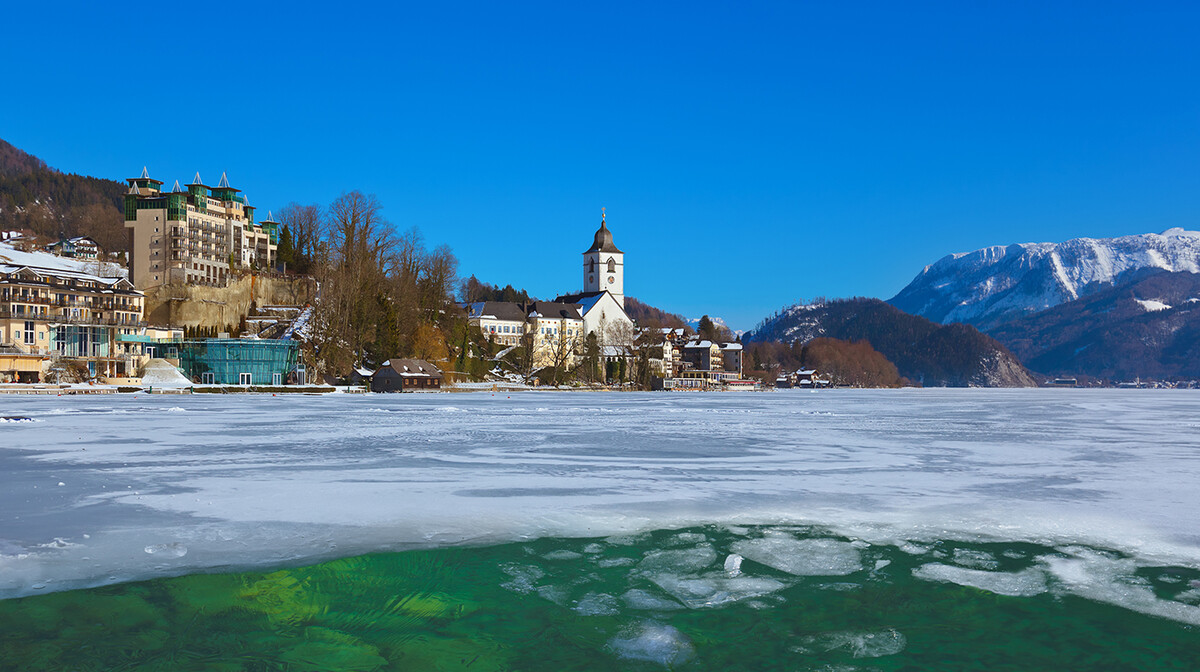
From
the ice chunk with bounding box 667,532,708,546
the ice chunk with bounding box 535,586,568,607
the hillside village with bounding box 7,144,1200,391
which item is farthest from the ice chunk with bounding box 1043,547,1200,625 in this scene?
the hillside village with bounding box 7,144,1200,391

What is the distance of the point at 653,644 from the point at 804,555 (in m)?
2.85

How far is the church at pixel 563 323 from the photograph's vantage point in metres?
113

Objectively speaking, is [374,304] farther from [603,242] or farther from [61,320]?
[603,242]

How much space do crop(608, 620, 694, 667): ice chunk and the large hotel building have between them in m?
86.9

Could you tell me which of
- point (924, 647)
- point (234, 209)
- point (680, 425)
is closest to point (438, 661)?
point (924, 647)

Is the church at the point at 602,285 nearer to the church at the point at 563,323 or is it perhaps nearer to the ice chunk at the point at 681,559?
the church at the point at 563,323

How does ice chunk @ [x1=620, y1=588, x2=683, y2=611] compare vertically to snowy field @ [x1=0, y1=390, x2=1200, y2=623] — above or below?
below

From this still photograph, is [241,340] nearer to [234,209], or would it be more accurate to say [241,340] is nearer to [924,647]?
[234,209]

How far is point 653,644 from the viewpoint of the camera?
5.60 meters

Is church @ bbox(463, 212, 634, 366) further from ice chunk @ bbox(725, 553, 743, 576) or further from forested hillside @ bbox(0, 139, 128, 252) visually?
ice chunk @ bbox(725, 553, 743, 576)

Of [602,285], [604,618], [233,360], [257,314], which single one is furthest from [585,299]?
[604,618]

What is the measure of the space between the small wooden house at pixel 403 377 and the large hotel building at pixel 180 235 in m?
27.9

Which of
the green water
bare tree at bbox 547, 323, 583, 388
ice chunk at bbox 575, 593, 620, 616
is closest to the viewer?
the green water

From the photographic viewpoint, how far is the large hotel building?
82.4m
